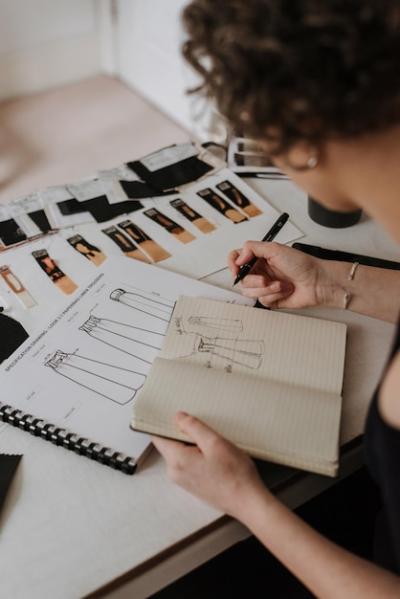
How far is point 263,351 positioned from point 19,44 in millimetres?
2642

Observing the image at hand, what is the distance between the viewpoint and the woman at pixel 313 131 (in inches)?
20.4

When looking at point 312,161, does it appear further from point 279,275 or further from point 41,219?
point 41,219

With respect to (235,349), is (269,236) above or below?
above

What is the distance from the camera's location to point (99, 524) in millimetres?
708

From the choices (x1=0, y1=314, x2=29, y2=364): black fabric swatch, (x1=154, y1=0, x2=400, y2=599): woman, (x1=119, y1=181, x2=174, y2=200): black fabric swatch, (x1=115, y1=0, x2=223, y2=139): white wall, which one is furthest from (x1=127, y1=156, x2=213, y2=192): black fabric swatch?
(x1=115, y1=0, x2=223, y2=139): white wall

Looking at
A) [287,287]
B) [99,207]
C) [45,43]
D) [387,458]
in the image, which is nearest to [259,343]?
[287,287]

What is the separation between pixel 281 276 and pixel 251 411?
30 cm

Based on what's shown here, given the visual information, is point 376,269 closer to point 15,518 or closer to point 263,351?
point 263,351

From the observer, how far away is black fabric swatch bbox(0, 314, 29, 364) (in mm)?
895

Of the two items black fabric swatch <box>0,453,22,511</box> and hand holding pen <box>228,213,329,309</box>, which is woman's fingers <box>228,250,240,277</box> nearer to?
hand holding pen <box>228,213,329,309</box>

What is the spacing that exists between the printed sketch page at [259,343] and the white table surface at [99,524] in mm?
76

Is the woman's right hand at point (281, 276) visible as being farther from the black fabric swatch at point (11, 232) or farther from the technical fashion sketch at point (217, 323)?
the black fabric swatch at point (11, 232)

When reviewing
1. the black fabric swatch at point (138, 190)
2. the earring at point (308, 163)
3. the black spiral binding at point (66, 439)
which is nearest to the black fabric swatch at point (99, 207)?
the black fabric swatch at point (138, 190)

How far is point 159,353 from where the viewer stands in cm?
87
